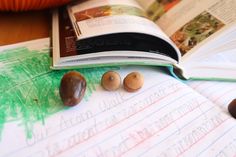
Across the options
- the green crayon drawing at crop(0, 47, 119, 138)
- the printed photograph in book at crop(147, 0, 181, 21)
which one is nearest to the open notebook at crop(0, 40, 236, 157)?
the green crayon drawing at crop(0, 47, 119, 138)

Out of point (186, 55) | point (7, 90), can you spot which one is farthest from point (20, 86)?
point (186, 55)

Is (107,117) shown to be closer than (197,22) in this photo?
Yes

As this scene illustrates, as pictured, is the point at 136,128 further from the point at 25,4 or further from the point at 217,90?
the point at 25,4

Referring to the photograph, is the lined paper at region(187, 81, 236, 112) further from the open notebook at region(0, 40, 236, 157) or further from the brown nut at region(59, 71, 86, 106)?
the brown nut at region(59, 71, 86, 106)

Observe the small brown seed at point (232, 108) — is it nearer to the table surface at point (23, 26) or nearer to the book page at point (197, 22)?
the book page at point (197, 22)

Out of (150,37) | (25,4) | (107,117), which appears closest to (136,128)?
(107,117)

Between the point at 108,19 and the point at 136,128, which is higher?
the point at 108,19
